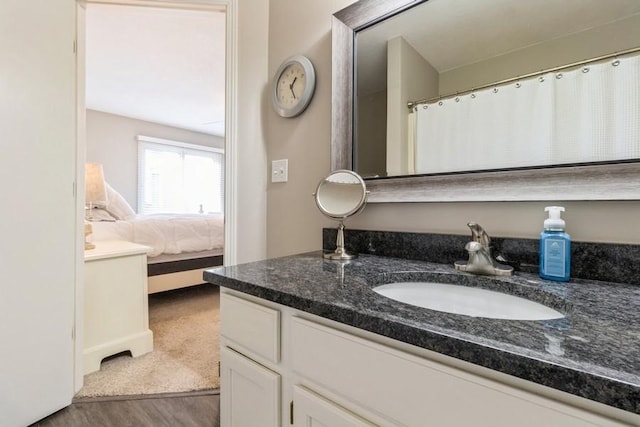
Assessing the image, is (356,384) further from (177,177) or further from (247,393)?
(177,177)

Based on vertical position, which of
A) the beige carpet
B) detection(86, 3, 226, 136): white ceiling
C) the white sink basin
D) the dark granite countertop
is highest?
detection(86, 3, 226, 136): white ceiling

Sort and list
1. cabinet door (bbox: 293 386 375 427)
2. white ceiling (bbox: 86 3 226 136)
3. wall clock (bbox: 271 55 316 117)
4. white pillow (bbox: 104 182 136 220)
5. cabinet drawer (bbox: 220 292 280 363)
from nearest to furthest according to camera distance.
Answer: cabinet door (bbox: 293 386 375 427)
cabinet drawer (bbox: 220 292 280 363)
wall clock (bbox: 271 55 316 117)
white ceiling (bbox: 86 3 226 136)
white pillow (bbox: 104 182 136 220)

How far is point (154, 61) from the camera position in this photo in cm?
274

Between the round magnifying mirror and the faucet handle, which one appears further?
the round magnifying mirror

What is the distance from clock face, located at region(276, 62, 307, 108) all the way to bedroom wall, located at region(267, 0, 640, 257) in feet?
0.24

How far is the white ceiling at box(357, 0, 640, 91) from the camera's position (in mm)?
785

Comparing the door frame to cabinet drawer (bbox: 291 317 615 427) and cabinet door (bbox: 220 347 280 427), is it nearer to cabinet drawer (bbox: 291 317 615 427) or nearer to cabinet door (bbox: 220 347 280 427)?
cabinet door (bbox: 220 347 280 427)

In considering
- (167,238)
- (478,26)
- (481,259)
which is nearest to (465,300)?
(481,259)

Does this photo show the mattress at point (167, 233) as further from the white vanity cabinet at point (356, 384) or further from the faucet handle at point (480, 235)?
the faucet handle at point (480, 235)

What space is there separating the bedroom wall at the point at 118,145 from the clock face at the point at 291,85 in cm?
407

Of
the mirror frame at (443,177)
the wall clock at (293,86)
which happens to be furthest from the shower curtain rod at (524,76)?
the wall clock at (293,86)

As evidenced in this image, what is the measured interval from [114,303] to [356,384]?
1845mm

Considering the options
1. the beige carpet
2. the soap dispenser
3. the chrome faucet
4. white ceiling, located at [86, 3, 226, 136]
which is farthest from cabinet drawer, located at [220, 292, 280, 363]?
white ceiling, located at [86, 3, 226, 136]

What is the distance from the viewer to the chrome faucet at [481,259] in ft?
2.62
